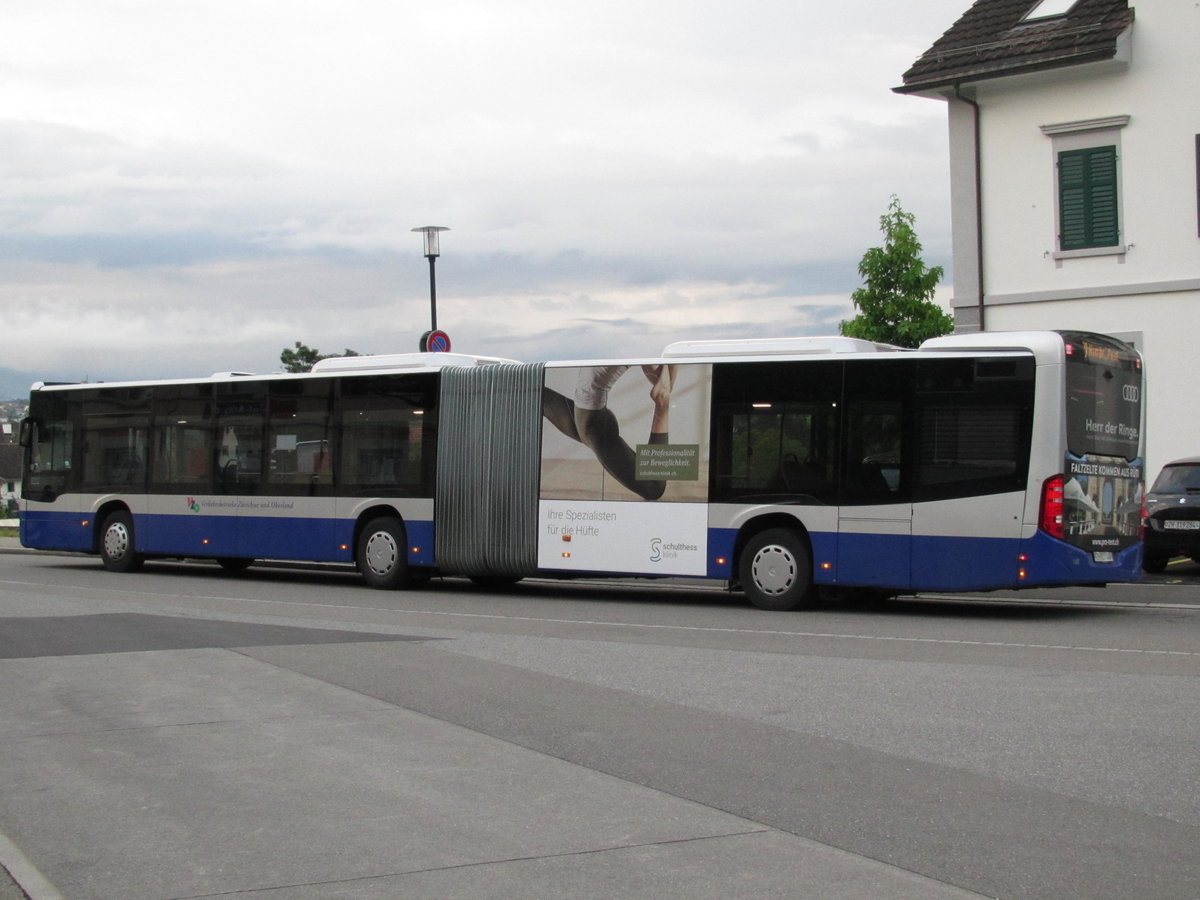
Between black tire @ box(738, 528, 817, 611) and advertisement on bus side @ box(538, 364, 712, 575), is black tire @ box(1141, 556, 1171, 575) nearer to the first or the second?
black tire @ box(738, 528, 817, 611)

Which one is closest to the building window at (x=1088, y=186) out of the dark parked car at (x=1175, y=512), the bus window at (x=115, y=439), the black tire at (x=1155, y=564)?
the dark parked car at (x=1175, y=512)

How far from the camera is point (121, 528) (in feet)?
78.4

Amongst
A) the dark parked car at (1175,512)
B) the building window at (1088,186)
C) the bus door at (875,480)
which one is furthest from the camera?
the building window at (1088,186)

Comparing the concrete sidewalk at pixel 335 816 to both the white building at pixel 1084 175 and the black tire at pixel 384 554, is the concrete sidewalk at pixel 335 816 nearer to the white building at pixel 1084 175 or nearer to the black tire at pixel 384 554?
the black tire at pixel 384 554

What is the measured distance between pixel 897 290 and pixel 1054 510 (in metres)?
29.2

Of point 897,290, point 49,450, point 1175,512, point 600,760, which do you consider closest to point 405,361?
point 49,450

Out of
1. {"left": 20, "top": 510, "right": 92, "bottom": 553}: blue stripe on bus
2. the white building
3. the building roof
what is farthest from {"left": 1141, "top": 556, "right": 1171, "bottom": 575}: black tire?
{"left": 20, "top": 510, "right": 92, "bottom": 553}: blue stripe on bus

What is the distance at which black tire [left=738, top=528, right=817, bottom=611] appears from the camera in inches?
661

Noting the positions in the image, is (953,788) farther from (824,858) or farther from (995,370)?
(995,370)

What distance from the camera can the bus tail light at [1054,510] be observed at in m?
15.3

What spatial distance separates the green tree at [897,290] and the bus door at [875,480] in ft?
89.5

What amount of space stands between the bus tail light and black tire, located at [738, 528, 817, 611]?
265 cm

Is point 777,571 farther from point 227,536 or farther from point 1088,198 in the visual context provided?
point 1088,198

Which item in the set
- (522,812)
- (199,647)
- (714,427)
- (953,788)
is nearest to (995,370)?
(714,427)
